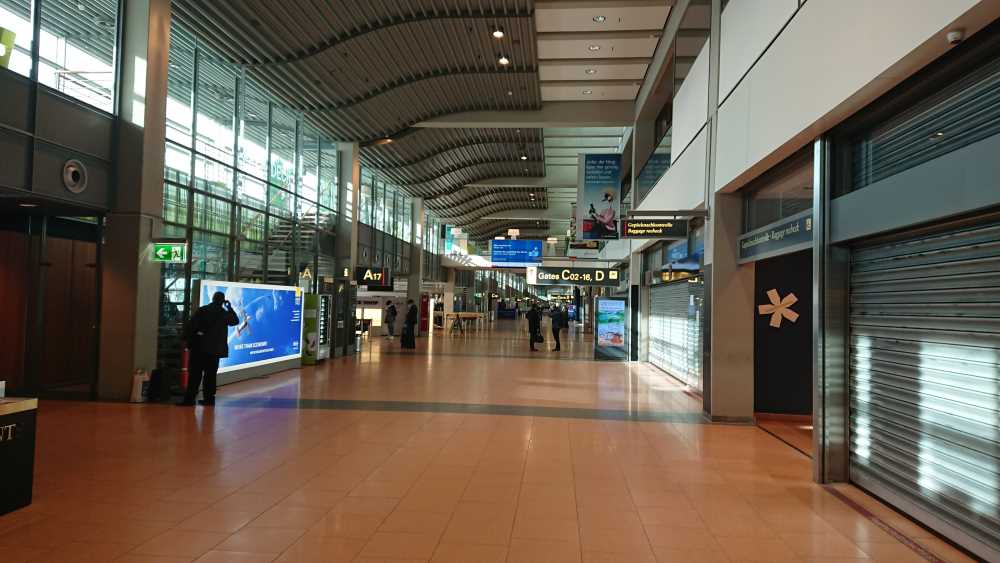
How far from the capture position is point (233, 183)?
12.8m

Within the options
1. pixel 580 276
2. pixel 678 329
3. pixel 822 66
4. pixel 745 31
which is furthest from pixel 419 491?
pixel 580 276

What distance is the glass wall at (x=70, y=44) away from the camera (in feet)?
25.9

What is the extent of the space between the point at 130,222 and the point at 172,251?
765mm

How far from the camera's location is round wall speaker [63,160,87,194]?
330 inches

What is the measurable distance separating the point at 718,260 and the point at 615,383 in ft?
15.9

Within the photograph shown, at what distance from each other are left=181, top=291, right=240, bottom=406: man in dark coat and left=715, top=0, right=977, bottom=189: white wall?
7315mm

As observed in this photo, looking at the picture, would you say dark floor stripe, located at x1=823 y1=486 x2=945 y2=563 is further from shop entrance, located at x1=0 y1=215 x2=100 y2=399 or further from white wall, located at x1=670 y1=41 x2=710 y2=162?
shop entrance, located at x1=0 y1=215 x2=100 y2=399

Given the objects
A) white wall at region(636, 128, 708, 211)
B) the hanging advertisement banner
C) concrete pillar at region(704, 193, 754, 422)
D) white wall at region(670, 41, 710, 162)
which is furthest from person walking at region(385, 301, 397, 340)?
concrete pillar at region(704, 193, 754, 422)

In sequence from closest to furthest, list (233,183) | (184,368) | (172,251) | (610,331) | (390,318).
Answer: (172,251) → (184,368) → (233,183) → (610,331) → (390,318)

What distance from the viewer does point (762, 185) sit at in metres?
7.75

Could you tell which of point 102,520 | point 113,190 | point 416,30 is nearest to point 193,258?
point 113,190

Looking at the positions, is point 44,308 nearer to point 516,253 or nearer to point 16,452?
point 16,452

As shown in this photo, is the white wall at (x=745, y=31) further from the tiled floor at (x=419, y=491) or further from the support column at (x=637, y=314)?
the support column at (x=637, y=314)

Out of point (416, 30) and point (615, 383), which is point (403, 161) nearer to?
point (416, 30)
